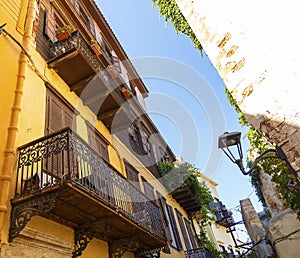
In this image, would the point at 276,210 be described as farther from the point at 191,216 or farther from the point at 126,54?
the point at 126,54

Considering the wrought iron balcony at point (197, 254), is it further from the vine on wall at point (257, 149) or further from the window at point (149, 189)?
the vine on wall at point (257, 149)

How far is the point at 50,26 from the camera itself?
8586mm

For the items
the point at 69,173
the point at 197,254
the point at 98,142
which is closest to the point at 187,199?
the point at 197,254

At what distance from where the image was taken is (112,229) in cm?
627

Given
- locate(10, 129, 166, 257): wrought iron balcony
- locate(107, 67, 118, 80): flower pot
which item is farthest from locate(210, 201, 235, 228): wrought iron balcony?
locate(107, 67, 118, 80): flower pot

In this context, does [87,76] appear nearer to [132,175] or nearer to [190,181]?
[132,175]

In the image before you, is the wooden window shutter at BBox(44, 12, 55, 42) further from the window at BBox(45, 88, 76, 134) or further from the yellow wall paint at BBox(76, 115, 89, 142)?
the yellow wall paint at BBox(76, 115, 89, 142)

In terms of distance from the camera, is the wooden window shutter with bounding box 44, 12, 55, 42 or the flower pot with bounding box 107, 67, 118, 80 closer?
the wooden window shutter with bounding box 44, 12, 55, 42

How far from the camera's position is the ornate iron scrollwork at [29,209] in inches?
157

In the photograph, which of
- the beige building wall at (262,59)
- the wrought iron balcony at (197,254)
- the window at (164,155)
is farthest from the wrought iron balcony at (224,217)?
the beige building wall at (262,59)

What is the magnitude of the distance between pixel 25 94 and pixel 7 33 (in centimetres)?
150

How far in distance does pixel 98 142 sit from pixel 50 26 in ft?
13.0

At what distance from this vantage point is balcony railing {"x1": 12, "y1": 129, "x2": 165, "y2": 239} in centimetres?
438

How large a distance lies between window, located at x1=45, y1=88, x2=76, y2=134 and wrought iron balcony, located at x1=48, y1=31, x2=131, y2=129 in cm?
103
